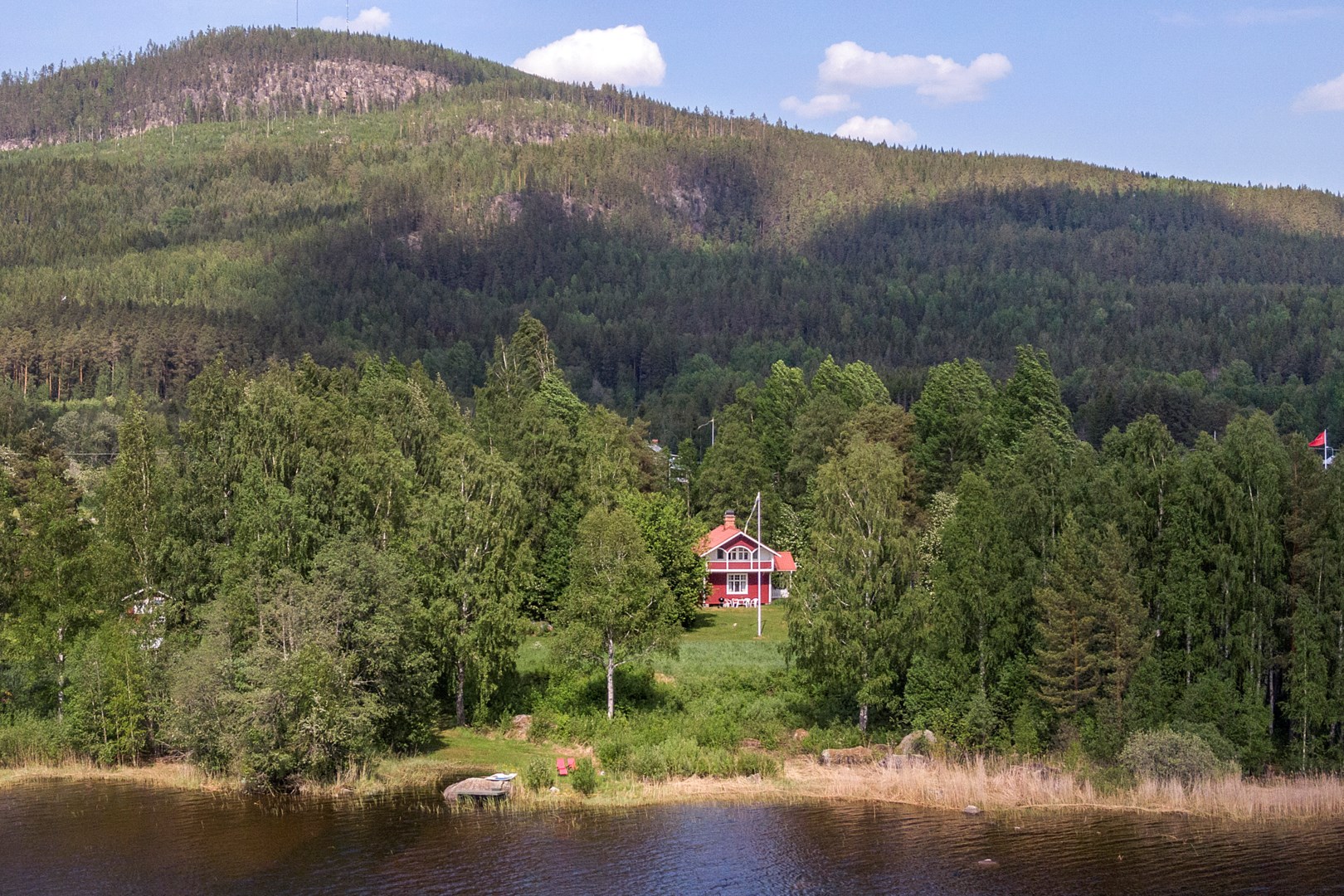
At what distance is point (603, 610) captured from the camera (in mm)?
59344

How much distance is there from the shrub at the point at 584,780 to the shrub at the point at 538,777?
0.84 metres

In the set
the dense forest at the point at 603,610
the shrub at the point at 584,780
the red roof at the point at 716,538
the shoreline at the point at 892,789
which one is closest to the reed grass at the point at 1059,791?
the shoreline at the point at 892,789

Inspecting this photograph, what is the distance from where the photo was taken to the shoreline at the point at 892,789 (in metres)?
49.0

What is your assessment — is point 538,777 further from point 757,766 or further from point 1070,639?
point 1070,639

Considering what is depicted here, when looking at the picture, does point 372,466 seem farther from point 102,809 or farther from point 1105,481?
point 1105,481

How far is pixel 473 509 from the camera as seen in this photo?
6003 cm

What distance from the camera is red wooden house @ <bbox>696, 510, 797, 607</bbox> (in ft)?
308

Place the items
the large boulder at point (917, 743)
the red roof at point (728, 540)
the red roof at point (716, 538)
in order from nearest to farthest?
the large boulder at point (917, 743), the red roof at point (716, 538), the red roof at point (728, 540)

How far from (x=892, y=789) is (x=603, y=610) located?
14.8 m

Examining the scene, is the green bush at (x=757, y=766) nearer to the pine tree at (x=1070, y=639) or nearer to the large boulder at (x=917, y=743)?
the large boulder at (x=917, y=743)

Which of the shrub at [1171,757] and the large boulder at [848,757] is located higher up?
the shrub at [1171,757]

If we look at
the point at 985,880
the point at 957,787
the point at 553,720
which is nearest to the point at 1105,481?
the point at 957,787

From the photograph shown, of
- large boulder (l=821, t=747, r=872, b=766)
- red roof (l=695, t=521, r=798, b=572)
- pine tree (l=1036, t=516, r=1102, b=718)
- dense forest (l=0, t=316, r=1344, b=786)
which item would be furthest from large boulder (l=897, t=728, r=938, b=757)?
red roof (l=695, t=521, r=798, b=572)

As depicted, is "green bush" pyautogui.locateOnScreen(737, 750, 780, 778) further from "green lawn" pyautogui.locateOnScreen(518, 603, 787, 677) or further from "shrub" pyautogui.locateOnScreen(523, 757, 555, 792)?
"green lawn" pyautogui.locateOnScreen(518, 603, 787, 677)
